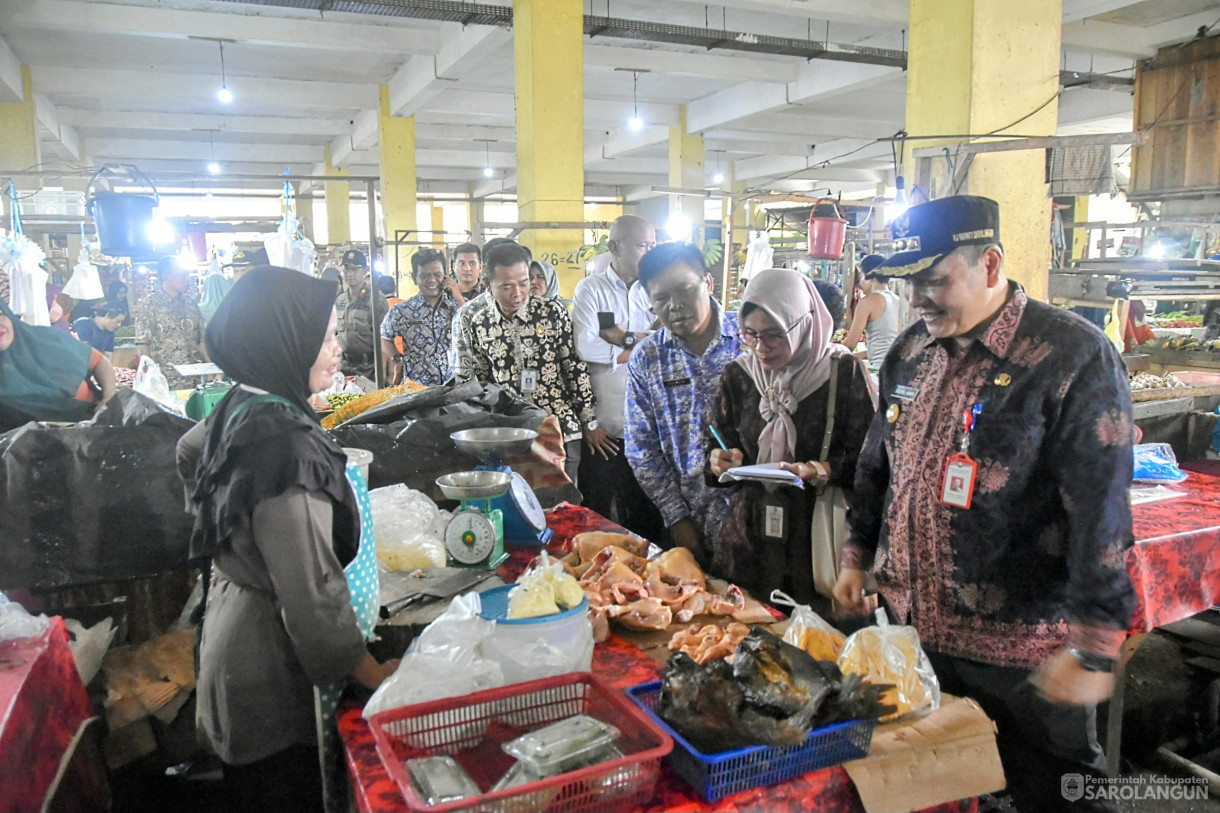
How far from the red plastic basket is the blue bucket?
3.95m

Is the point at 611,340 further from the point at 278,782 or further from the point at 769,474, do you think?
the point at 278,782

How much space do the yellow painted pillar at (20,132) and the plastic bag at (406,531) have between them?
10.7 metres

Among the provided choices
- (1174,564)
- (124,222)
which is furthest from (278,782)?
(124,222)

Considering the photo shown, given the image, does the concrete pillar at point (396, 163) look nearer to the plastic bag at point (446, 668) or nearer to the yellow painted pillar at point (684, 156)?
the yellow painted pillar at point (684, 156)

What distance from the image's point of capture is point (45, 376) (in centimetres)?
398

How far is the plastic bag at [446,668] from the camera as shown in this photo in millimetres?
1515

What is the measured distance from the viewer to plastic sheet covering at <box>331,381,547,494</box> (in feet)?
9.96

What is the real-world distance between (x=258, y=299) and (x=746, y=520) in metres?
1.57

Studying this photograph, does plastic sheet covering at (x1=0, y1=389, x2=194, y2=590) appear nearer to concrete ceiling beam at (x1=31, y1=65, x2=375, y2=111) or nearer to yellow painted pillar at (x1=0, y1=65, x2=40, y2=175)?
yellow painted pillar at (x1=0, y1=65, x2=40, y2=175)

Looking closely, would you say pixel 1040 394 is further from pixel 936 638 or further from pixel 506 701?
pixel 506 701

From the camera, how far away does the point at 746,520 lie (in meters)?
2.59

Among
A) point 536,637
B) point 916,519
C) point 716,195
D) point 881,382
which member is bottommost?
point 536,637

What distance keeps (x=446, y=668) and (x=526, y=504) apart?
1.08 m

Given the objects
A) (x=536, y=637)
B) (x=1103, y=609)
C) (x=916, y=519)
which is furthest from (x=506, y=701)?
(x=1103, y=609)
